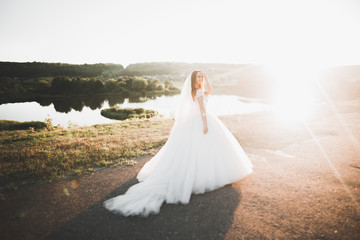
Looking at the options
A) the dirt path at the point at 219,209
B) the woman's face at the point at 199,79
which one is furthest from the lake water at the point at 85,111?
the woman's face at the point at 199,79

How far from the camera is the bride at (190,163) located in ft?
13.7

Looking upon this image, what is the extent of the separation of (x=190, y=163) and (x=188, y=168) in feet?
0.45

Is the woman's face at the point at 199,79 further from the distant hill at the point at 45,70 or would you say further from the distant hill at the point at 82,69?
the distant hill at the point at 45,70

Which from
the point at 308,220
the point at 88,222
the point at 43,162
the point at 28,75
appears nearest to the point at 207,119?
the point at 308,220

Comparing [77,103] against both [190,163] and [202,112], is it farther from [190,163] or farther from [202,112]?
[190,163]

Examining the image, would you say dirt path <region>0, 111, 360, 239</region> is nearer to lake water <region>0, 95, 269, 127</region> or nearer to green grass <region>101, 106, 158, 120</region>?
lake water <region>0, 95, 269, 127</region>

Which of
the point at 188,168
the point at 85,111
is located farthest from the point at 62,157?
the point at 85,111

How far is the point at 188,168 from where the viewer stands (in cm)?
441

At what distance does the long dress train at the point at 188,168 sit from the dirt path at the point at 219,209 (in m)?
0.24

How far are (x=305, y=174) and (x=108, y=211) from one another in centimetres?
601

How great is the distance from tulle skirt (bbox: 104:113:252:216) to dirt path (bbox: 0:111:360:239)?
239mm

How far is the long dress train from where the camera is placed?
13.6 ft

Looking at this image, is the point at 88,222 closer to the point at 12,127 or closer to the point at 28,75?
the point at 12,127

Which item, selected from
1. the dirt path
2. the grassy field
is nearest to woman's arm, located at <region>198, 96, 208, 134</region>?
the dirt path
